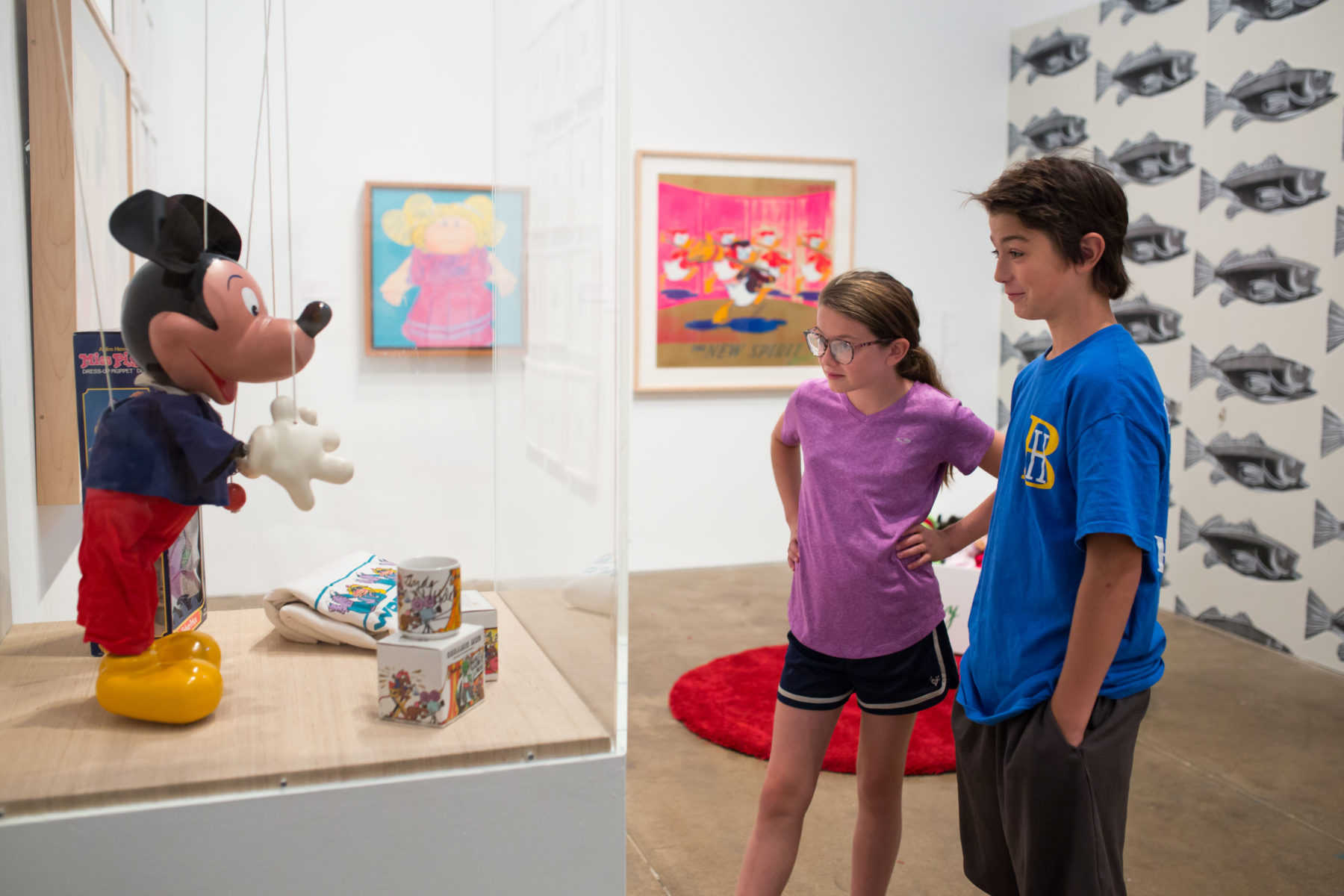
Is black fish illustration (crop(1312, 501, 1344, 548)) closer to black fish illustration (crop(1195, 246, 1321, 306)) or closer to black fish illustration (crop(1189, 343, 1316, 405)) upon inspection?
black fish illustration (crop(1189, 343, 1316, 405))

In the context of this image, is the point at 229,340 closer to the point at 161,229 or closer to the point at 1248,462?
the point at 161,229

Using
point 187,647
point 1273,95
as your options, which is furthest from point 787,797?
point 1273,95

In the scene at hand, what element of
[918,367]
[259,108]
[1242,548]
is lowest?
[1242,548]

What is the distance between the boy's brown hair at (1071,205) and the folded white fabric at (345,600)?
2.75ft

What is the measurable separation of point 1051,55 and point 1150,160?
0.80m

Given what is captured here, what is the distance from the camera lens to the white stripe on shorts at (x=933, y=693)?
1455 mm

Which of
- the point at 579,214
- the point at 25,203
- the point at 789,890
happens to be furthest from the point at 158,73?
the point at 789,890

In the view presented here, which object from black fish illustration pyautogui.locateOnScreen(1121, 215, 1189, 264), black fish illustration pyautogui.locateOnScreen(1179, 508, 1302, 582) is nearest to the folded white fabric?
black fish illustration pyautogui.locateOnScreen(1179, 508, 1302, 582)

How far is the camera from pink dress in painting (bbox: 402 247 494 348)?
117cm

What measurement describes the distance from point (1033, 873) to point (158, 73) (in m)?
1.31

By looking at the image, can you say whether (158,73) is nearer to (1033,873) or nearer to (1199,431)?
(1033,873)

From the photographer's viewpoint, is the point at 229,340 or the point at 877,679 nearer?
the point at 229,340

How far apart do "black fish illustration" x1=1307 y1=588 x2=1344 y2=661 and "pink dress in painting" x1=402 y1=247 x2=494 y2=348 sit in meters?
3.08

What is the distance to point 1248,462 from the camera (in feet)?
11.3
